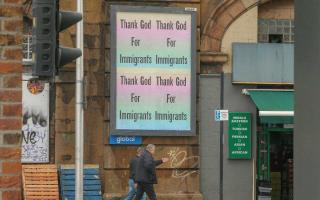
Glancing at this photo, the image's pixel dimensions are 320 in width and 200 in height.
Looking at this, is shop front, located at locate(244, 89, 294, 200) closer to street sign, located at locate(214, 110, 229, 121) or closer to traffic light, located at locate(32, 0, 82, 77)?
street sign, located at locate(214, 110, 229, 121)

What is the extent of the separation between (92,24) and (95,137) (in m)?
2.76

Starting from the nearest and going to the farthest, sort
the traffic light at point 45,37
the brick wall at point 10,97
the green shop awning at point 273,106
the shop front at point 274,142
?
the brick wall at point 10,97, the traffic light at point 45,37, the green shop awning at point 273,106, the shop front at point 274,142

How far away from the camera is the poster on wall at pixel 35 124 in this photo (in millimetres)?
17109

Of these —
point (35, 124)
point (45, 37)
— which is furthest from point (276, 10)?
point (45, 37)

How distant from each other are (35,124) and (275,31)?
21.9 feet

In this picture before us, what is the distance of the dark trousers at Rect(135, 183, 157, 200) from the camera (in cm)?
1536

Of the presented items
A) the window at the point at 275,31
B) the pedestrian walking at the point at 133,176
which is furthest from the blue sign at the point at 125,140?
the window at the point at 275,31

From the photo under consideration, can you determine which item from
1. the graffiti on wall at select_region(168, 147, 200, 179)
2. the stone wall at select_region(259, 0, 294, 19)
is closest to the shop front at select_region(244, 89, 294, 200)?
the graffiti on wall at select_region(168, 147, 200, 179)

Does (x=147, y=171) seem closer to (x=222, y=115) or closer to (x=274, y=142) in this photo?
(x=222, y=115)

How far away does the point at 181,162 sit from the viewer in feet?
56.1

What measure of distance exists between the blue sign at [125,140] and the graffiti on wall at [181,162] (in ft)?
2.75

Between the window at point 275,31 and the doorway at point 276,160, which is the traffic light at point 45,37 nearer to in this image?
the doorway at point 276,160

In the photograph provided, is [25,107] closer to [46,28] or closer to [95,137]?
[95,137]

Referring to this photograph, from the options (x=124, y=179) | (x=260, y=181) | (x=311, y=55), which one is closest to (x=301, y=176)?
(x=311, y=55)
